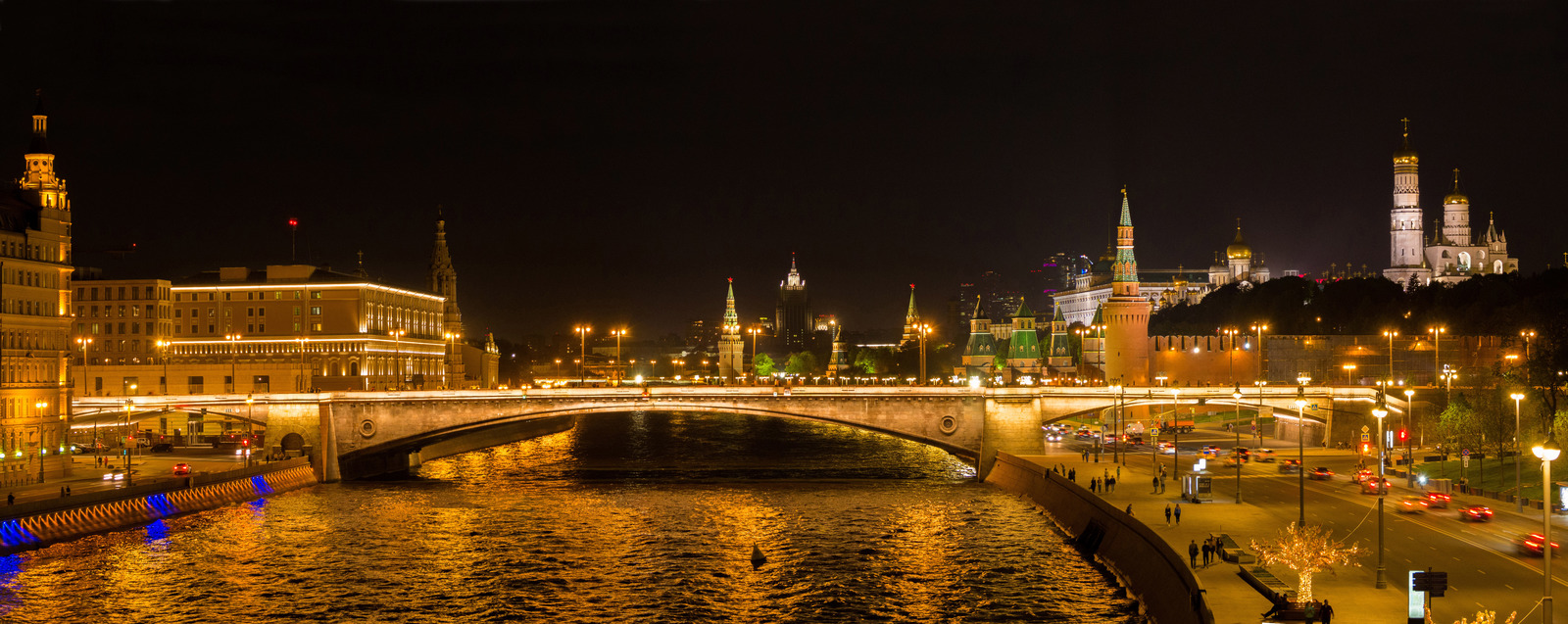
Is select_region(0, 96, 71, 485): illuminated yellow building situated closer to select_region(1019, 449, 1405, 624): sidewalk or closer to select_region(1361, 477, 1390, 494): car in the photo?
select_region(1019, 449, 1405, 624): sidewalk

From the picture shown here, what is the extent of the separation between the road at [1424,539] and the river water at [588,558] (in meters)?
9.06

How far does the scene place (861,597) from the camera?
52781mm

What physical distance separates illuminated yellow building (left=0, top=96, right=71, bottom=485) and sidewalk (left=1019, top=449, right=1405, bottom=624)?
56.8 meters

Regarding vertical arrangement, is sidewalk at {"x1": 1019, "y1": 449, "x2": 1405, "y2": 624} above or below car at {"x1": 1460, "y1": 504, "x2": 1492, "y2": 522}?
below

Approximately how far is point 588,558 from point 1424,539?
33.5 metres

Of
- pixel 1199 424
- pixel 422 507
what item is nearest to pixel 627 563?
pixel 422 507

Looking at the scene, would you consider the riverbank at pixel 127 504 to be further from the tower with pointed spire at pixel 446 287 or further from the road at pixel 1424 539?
the tower with pointed spire at pixel 446 287

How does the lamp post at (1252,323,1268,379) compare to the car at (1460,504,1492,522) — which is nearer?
the car at (1460,504,1492,522)

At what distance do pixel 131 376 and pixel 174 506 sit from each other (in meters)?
63.5

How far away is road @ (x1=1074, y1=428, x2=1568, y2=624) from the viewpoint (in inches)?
1572

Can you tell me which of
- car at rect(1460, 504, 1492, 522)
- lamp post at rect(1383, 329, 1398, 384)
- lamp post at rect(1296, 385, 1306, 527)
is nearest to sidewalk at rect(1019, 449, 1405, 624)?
lamp post at rect(1296, 385, 1306, 527)

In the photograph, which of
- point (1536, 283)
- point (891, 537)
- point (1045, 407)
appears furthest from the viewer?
point (1536, 283)

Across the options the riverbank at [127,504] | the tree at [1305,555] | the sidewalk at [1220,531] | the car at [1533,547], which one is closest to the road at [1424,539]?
the car at [1533,547]

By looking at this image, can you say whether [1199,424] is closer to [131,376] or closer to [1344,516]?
[1344,516]
